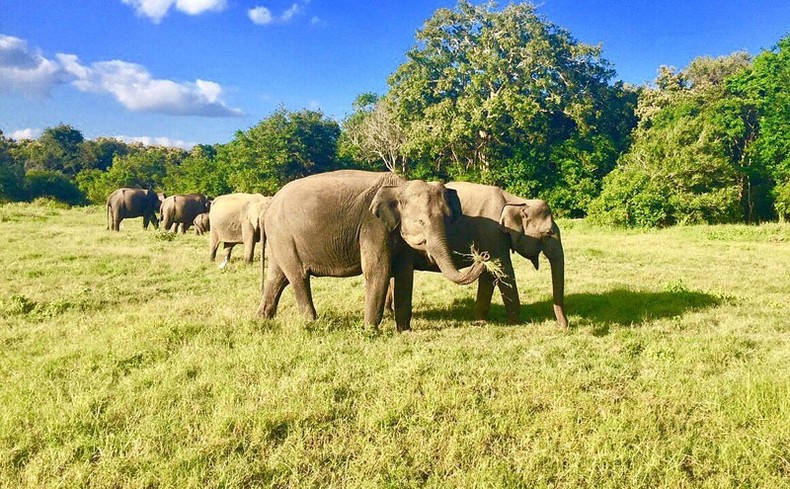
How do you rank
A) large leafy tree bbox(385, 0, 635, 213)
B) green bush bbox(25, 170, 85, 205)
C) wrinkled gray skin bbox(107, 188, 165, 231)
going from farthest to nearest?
green bush bbox(25, 170, 85, 205)
large leafy tree bbox(385, 0, 635, 213)
wrinkled gray skin bbox(107, 188, 165, 231)

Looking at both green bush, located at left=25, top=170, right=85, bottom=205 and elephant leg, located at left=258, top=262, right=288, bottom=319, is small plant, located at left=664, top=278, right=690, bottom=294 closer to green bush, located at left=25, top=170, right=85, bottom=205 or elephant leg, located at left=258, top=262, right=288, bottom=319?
elephant leg, located at left=258, top=262, right=288, bottom=319

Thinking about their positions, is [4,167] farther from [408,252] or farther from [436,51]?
[408,252]

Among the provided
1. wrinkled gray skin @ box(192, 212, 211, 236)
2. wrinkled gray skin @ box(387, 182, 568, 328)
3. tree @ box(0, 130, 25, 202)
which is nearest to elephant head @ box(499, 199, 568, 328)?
wrinkled gray skin @ box(387, 182, 568, 328)

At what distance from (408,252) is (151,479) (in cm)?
485

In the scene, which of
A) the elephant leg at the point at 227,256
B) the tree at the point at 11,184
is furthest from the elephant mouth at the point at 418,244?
the tree at the point at 11,184

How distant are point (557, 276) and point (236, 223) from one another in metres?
10.9

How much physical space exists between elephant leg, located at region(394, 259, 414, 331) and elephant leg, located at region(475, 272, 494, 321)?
5.37 ft

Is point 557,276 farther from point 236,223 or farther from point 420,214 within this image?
point 236,223

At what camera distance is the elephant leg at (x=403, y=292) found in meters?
7.64

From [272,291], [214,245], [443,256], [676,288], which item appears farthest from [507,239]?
[214,245]

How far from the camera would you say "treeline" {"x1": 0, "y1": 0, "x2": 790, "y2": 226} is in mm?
27938

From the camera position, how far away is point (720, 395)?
498 cm

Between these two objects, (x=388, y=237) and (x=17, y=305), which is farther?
(x=17, y=305)

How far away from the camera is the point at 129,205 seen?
25984mm
